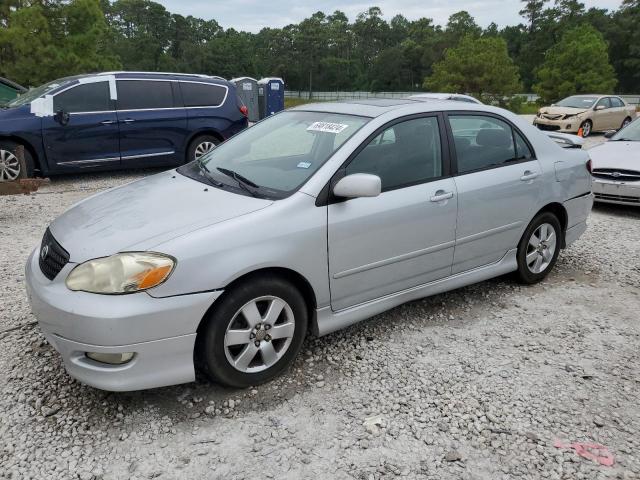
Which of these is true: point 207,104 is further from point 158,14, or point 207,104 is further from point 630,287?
point 158,14

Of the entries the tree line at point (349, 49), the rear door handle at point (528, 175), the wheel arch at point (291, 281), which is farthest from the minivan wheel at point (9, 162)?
the tree line at point (349, 49)

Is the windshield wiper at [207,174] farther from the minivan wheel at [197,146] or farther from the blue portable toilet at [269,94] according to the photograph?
the blue portable toilet at [269,94]

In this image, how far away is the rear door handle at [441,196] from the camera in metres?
3.56

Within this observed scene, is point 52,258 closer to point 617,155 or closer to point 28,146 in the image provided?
point 28,146

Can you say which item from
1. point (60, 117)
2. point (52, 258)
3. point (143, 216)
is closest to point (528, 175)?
point (143, 216)

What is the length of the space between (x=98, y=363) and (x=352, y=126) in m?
2.08

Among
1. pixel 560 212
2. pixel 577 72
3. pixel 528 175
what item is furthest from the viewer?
pixel 577 72

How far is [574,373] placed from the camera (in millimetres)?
3213

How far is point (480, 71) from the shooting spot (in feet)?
112

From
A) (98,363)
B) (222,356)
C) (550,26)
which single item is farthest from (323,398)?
(550,26)

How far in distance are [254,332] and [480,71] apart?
3501 centimetres

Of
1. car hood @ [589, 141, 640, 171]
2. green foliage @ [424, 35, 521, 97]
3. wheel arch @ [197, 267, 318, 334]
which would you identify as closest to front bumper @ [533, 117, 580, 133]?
car hood @ [589, 141, 640, 171]

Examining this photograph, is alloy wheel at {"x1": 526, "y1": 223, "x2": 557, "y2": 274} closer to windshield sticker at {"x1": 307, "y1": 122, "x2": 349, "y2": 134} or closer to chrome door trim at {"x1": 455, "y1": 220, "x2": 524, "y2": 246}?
chrome door trim at {"x1": 455, "y1": 220, "x2": 524, "y2": 246}

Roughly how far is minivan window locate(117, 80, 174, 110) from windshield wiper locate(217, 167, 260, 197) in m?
5.77
